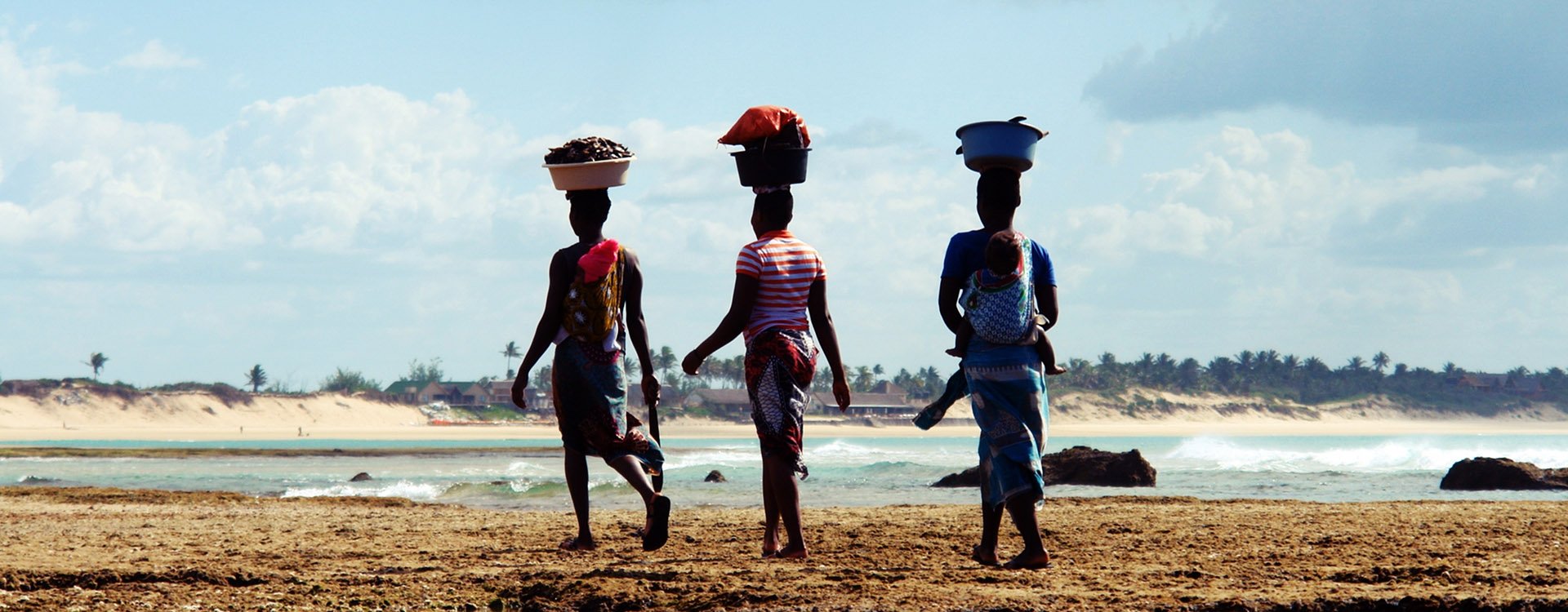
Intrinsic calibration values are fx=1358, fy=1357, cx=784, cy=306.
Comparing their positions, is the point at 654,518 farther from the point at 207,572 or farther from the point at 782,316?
the point at 207,572

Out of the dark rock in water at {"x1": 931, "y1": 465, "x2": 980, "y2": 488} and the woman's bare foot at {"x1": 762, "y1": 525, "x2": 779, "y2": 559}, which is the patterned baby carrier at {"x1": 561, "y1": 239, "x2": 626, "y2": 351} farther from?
the dark rock in water at {"x1": 931, "y1": 465, "x2": 980, "y2": 488}

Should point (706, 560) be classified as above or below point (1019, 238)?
below

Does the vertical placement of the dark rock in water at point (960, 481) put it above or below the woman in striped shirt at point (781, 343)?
below

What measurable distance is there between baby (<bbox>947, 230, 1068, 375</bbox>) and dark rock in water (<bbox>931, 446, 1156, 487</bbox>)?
1319 cm

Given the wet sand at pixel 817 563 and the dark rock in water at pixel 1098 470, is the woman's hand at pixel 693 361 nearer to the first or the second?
the wet sand at pixel 817 563

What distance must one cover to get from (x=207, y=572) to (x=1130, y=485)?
14.9 meters

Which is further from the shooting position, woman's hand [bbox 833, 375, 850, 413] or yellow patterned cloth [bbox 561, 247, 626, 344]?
yellow patterned cloth [bbox 561, 247, 626, 344]

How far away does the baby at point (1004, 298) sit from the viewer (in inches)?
222

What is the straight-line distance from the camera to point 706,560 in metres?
6.08

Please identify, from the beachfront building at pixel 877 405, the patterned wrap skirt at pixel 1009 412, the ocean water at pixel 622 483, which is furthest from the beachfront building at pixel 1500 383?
the patterned wrap skirt at pixel 1009 412

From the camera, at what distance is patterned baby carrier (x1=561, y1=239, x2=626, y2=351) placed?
6312 mm

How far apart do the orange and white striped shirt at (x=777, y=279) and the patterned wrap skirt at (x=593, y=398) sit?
0.80 metres

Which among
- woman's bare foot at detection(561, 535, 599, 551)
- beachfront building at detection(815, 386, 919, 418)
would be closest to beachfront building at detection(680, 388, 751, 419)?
beachfront building at detection(815, 386, 919, 418)

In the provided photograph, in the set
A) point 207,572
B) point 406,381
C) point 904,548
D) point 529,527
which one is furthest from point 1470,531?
point 406,381
